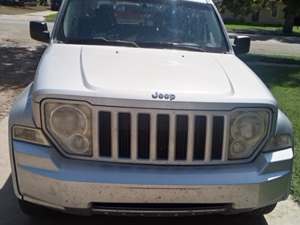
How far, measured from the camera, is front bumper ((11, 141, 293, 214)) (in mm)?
3197

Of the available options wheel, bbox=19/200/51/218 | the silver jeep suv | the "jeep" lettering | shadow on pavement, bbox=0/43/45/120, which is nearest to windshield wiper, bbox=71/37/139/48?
the silver jeep suv

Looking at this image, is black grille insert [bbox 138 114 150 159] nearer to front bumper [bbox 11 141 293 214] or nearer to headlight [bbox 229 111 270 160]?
front bumper [bbox 11 141 293 214]

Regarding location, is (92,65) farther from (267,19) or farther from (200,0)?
(267,19)

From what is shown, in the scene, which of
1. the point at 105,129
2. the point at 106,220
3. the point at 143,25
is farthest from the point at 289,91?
the point at 105,129

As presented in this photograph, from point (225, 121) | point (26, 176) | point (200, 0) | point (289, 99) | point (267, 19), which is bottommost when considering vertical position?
point (267, 19)

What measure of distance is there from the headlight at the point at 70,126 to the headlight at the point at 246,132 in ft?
3.07

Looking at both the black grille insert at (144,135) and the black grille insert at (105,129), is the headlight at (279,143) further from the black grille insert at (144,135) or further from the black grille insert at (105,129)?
the black grille insert at (105,129)

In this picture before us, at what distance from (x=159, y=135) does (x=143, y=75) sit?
1.86 ft

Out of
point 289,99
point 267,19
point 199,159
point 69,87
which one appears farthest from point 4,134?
point 267,19

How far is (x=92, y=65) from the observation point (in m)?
3.83

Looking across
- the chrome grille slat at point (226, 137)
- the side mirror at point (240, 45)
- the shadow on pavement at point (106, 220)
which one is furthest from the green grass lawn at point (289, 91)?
the chrome grille slat at point (226, 137)

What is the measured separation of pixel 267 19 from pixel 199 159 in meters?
52.7

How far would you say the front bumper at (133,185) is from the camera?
3.20 meters

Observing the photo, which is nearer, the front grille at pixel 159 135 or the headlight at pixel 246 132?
the front grille at pixel 159 135
